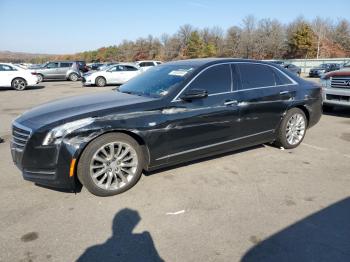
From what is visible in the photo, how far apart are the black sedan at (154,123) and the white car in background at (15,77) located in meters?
15.7

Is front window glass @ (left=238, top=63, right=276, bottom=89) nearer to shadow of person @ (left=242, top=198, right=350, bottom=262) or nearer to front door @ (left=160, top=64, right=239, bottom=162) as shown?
front door @ (left=160, top=64, right=239, bottom=162)

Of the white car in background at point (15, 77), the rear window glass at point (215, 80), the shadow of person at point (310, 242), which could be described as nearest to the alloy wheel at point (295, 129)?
the rear window glass at point (215, 80)

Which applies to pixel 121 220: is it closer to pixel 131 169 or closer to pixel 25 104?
pixel 131 169

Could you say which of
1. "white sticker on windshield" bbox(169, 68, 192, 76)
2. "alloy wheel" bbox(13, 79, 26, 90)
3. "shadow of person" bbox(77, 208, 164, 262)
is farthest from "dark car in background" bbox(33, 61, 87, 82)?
"shadow of person" bbox(77, 208, 164, 262)

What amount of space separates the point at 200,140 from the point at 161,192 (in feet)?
3.13

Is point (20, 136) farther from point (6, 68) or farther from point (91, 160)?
point (6, 68)

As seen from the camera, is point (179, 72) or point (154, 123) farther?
point (179, 72)

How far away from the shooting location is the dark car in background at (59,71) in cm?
2666

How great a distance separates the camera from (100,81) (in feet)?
69.6

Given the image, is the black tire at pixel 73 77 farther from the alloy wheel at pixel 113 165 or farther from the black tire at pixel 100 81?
the alloy wheel at pixel 113 165

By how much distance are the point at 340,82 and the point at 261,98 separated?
185 inches

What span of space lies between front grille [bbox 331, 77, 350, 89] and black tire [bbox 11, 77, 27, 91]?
16359mm

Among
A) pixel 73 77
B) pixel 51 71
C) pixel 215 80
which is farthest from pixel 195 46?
pixel 215 80

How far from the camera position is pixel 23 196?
13.2ft
